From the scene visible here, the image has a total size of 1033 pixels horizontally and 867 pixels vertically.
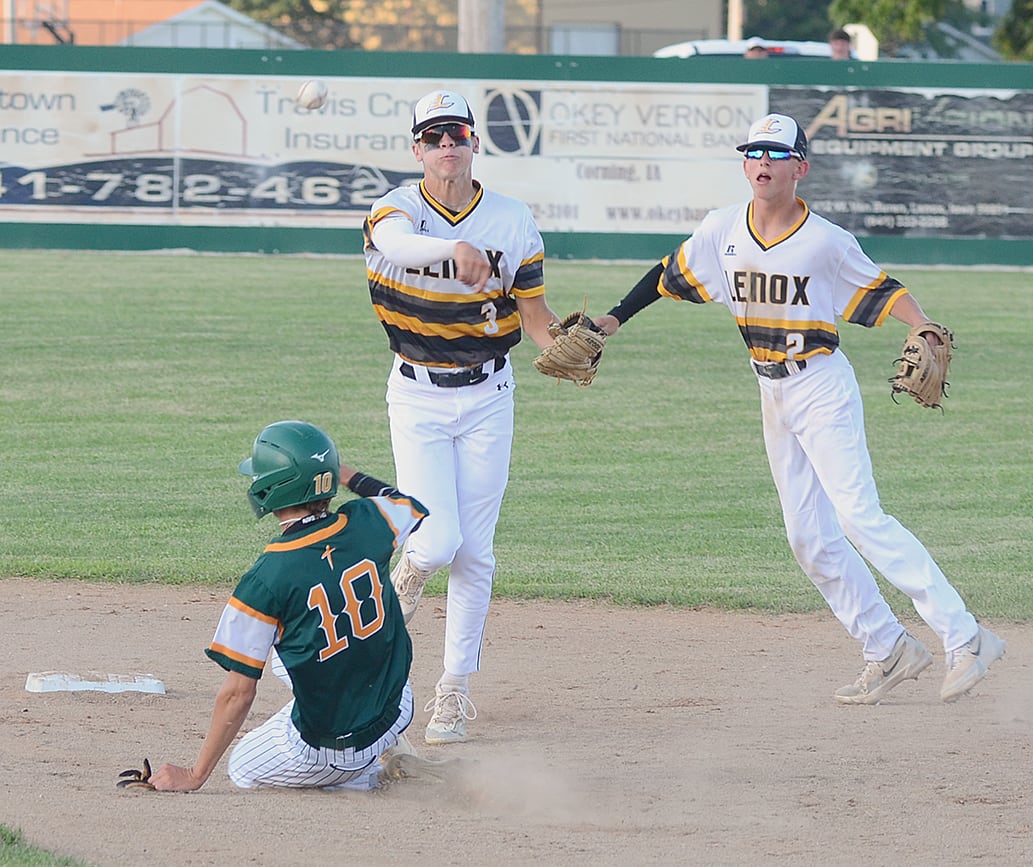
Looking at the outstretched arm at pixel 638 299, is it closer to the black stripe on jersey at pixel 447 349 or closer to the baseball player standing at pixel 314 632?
the black stripe on jersey at pixel 447 349

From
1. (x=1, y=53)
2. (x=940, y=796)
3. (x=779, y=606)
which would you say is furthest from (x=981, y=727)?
(x=1, y=53)

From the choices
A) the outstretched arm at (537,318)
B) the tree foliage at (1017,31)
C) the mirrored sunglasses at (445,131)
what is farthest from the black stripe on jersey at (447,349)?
the tree foliage at (1017,31)

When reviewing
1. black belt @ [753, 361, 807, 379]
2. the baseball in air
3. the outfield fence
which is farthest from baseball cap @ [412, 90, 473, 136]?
the outfield fence

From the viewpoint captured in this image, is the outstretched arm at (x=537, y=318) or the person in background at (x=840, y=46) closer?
the outstretched arm at (x=537, y=318)

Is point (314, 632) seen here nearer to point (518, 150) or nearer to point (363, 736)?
point (363, 736)

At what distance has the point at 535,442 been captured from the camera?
11.0 m

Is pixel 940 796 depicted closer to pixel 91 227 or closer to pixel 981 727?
pixel 981 727

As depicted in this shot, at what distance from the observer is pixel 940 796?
4828 mm

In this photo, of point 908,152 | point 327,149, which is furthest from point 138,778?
point 908,152

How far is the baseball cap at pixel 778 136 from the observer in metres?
5.48

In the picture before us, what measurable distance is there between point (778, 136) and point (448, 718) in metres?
2.24

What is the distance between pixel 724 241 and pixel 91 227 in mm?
16471

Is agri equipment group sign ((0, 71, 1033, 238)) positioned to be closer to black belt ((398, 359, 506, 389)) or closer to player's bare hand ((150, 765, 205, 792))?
black belt ((398, 359, 506, 389))

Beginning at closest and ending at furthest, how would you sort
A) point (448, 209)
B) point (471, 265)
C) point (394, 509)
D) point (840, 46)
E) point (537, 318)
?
point (394, 509) < point (471, 265) < point (448, 209) < point (537, 318) < point (840, 46)
